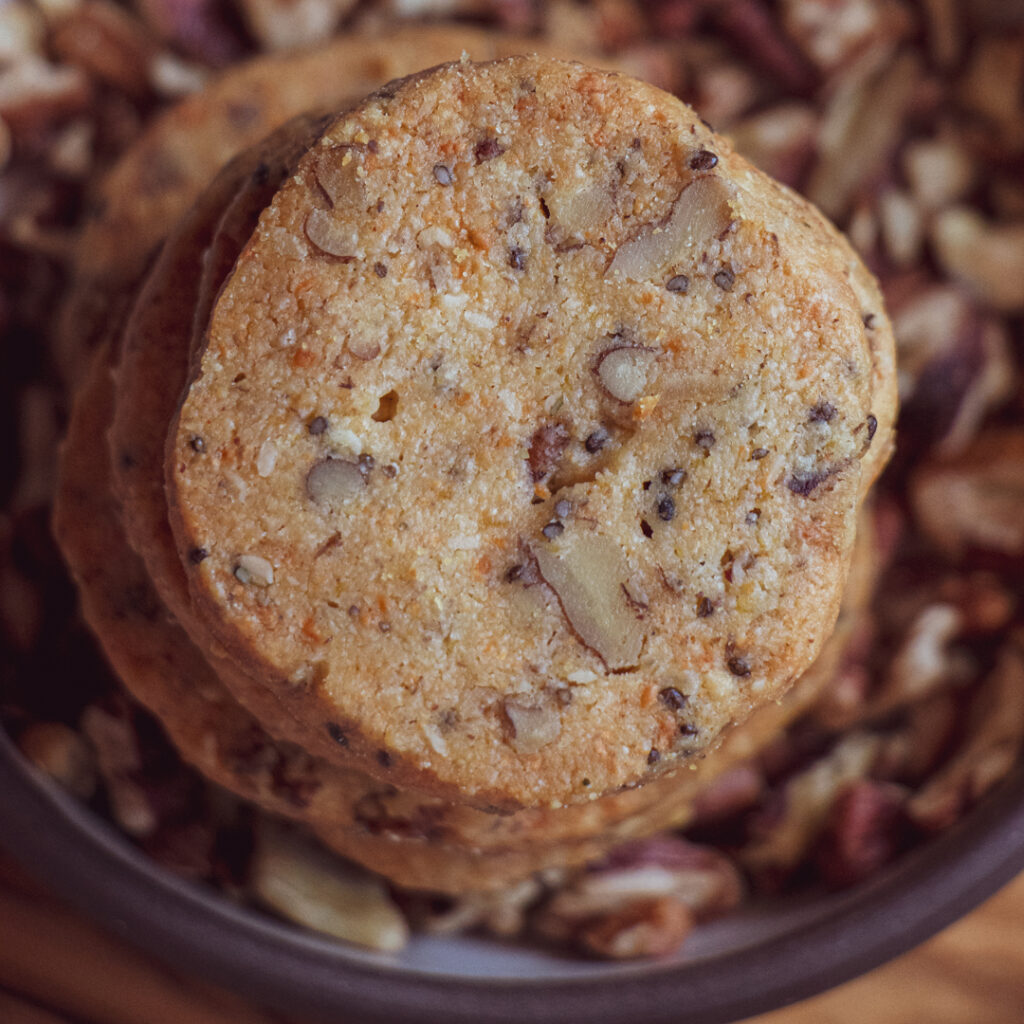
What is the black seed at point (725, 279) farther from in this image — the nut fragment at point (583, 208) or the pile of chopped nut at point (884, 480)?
the pile of chopped nut at point (884, 480)

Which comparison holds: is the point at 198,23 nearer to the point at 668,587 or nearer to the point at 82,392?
the point at 82,392

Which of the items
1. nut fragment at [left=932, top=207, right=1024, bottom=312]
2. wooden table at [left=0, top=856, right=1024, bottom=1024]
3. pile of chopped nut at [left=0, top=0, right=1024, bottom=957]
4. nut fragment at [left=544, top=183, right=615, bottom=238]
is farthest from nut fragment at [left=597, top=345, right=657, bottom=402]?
wooden table at [left=0, top=856, right=1024, bottom=1024]

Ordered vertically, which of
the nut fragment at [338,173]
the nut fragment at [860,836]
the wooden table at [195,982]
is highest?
the nut fragment at [338,173]

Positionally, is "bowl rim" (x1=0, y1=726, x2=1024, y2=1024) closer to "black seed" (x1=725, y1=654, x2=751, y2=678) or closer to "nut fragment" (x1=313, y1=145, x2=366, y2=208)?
"black seed" (x1=725, y1=654, x2=751, y2=678)

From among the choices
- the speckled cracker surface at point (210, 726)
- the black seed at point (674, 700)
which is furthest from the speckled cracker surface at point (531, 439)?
the speckled cracker surface at point (210, 726)

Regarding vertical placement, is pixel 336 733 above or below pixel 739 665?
below

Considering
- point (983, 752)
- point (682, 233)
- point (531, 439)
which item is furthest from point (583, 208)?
point (983, 752)

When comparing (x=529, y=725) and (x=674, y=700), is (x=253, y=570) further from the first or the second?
(x=674, y=700)
